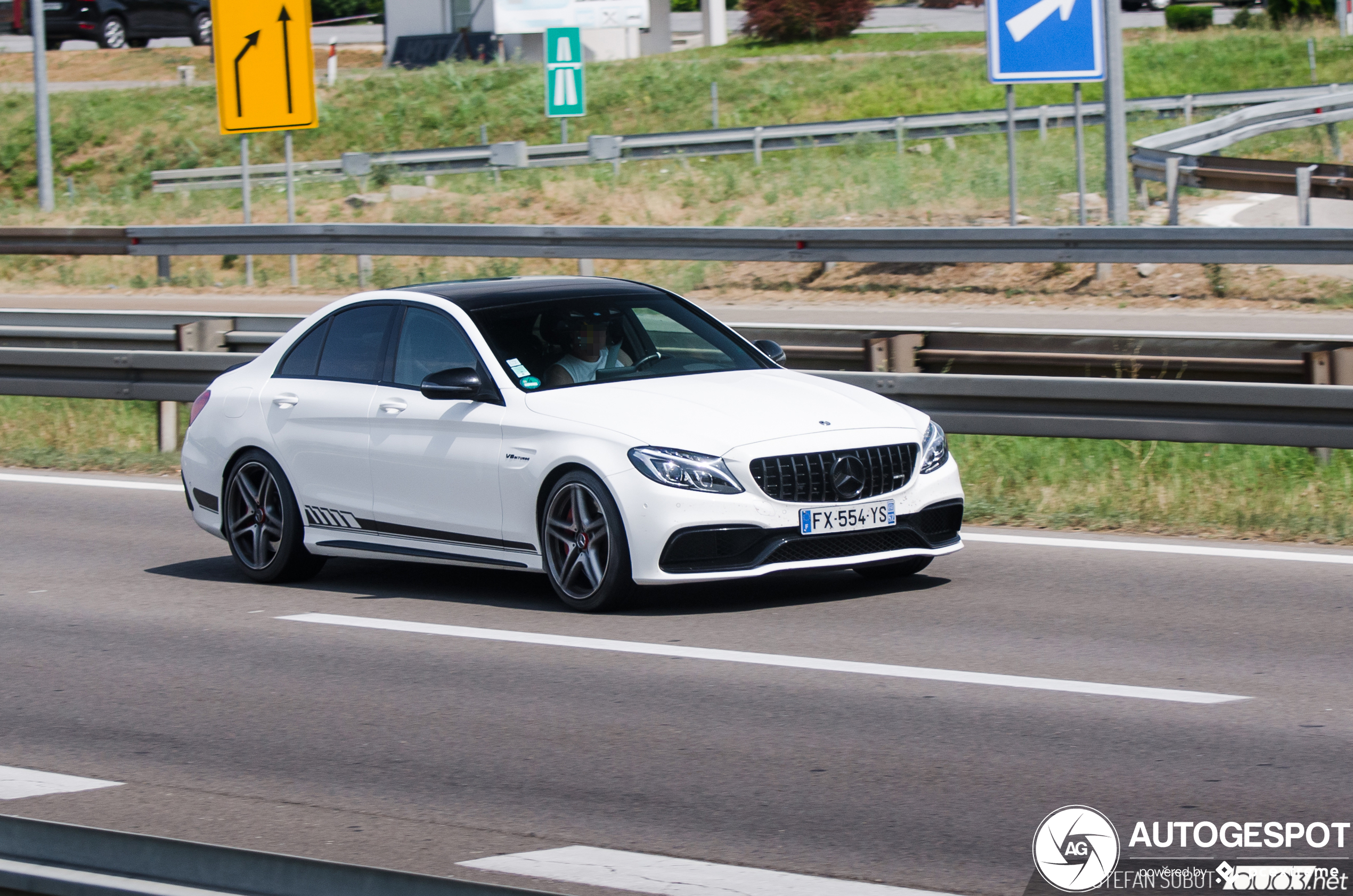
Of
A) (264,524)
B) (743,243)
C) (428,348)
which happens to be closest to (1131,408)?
(428,348)

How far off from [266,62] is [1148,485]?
12969 millimetres

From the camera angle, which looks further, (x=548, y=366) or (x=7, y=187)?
(x=7, y=187)

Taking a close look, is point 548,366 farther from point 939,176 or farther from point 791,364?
point 939,176

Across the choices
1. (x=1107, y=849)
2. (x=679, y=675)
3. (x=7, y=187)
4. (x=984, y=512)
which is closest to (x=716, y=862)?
(x=1107, y=849)

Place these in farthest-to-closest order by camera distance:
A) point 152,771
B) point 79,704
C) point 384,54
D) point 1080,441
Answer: point 384,54, point 1080,441, point 79,704, point 152,771

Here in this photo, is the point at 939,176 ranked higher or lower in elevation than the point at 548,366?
higher

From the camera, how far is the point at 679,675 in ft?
23.1

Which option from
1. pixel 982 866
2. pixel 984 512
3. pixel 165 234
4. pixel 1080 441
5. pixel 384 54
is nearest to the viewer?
pixel 982 866

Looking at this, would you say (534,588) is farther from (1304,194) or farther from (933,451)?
(1304,194)

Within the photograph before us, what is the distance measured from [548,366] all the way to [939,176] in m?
19.0

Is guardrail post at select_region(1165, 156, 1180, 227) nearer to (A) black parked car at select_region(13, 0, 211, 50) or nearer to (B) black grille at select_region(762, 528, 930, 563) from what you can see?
(B) black grille at select_region(762, 528, 930, 563)

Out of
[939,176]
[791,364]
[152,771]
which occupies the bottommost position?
[152,771]

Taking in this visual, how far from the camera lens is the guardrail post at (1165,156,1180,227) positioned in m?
21.5

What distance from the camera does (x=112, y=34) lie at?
195ft
